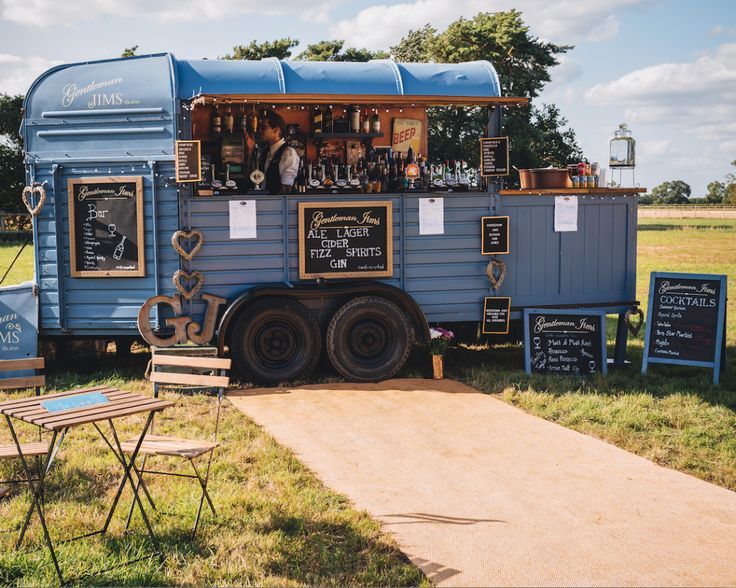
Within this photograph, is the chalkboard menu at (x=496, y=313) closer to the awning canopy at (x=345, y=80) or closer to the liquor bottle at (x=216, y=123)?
the awning canopy at (x=345, y=80)

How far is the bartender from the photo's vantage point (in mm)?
9289

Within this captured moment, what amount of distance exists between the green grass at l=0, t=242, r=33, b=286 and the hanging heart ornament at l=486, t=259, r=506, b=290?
1059 centimetres

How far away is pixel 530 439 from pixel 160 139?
4.49 m

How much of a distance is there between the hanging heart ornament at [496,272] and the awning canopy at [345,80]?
1629mm

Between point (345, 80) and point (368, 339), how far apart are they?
2743mm

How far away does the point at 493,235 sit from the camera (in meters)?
9.13

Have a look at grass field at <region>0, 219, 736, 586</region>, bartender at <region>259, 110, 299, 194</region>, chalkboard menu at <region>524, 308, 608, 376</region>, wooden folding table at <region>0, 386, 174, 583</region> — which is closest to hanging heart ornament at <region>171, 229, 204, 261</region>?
bartender at <region>259, 110, 299, 194</region>

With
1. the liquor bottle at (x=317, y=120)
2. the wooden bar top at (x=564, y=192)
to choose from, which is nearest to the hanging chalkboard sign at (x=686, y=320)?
the wooden bar top at (x=564, y=192)

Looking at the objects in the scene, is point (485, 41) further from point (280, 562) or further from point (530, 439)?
point (280, 562)

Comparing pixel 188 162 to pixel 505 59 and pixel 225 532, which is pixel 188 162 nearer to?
pixel 225 532

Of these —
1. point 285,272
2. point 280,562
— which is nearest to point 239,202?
point 285,272

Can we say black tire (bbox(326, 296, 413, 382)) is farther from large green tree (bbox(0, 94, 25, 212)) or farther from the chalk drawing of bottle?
large green tree (bbox(0, 94, 25, 212))

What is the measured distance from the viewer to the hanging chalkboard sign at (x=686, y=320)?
8.68m

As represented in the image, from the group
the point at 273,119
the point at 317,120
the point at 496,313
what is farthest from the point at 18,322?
the point at 496,313
